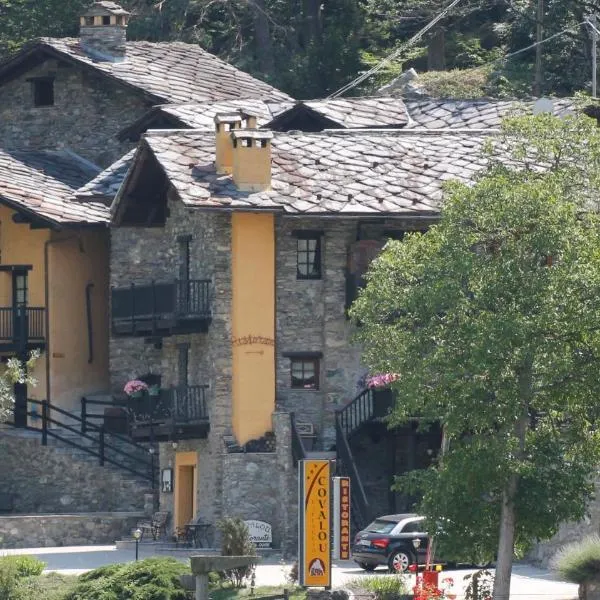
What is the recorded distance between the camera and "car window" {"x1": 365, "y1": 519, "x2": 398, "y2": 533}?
53.8 meters

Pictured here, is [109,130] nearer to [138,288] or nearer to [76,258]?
[76,258]

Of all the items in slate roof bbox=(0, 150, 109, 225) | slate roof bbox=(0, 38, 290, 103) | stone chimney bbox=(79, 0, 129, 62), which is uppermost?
stone chimney bbox=(79, 0, 129, 62)

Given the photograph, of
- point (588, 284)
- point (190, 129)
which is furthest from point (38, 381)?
point (588, 284)

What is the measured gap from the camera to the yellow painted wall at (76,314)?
68250mm

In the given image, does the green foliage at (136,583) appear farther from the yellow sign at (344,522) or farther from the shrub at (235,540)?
the yellow sign at (344,522)

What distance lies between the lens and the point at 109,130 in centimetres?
7350

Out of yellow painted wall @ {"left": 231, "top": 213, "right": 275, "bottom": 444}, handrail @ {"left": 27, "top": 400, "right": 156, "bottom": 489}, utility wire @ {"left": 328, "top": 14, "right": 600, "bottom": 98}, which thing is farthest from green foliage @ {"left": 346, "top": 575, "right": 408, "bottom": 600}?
utility wire @ {"left": 328, "top": 14, "right": 600, "bottom": 98}

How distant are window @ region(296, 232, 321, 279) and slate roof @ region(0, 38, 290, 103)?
1187 cm

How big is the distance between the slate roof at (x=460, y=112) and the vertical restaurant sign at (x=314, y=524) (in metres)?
22.6

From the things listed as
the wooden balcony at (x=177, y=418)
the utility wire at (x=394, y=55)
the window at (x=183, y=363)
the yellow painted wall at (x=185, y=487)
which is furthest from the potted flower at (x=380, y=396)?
the utility wire at (x=394, y=55)

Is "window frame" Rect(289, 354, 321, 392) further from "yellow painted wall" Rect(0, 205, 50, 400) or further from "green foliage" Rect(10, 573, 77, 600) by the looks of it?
"green foliage" Rect(10, 573, 77, 600)

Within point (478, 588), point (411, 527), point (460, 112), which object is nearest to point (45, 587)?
point (411, 527)

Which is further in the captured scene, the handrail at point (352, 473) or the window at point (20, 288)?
the window at point (20, 288)

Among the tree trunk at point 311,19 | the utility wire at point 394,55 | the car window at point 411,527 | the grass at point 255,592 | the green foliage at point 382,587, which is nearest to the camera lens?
the green foliage at point 382,587
